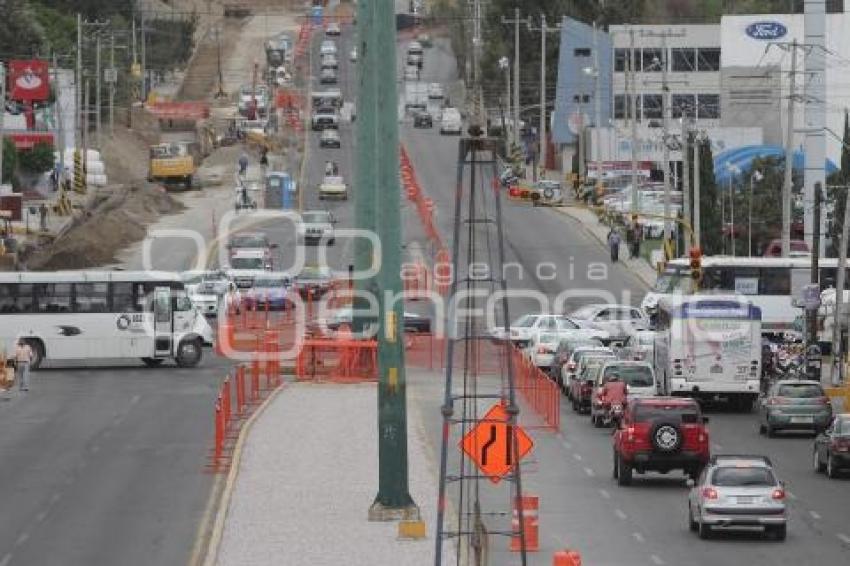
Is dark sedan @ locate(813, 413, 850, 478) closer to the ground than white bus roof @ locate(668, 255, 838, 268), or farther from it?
closer to the ground

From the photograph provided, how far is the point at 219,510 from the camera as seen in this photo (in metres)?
37.4

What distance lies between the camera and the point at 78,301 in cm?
6638

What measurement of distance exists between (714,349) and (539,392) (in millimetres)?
4546

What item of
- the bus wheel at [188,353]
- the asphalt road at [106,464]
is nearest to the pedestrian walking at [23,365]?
the asphalt road at [106,464]

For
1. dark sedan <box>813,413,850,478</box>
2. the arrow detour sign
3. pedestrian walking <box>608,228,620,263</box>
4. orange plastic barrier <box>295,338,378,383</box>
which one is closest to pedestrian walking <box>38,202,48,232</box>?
pedestrian walking <box>608,228,620,263</box>

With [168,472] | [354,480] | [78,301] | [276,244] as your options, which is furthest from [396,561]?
[276,244]

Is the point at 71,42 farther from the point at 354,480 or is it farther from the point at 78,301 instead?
the point at 354,480

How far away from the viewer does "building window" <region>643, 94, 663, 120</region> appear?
6073 inches

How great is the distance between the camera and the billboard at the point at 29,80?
11488 centimetres

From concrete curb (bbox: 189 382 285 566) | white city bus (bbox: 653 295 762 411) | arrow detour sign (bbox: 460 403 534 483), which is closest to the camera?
arrow detour sign (bbox: 460 403 534 483)

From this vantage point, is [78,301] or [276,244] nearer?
[78,301]

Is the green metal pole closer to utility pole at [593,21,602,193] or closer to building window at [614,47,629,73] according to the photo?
utility pole at [593,21,602,193]

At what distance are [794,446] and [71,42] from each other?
11747cm

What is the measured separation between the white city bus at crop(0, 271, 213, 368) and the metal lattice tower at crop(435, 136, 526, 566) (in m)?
8.40
